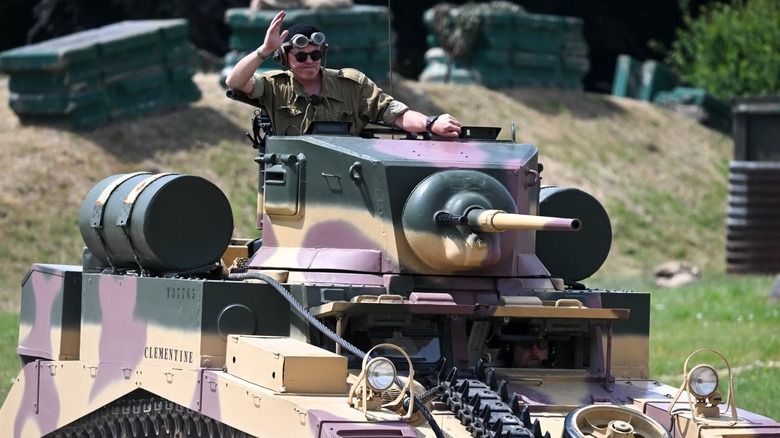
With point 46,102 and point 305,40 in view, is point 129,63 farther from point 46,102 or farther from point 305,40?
point 305,40

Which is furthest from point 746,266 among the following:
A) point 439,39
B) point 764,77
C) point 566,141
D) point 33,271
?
point 33,271

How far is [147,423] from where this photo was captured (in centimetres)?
1119

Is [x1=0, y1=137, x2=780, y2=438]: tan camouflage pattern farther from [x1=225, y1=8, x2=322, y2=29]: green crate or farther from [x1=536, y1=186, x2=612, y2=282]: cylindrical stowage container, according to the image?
[x1=225, y1=8, x2=322, y2=29]: green crate

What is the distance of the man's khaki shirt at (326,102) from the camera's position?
11.9m

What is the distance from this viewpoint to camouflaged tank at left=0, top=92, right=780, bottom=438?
9.68 meters

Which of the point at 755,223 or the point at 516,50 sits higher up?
the point at 516,50

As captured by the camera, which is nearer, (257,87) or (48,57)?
(257,87)

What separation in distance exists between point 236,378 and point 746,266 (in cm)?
1976

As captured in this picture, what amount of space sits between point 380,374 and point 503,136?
64.7ft

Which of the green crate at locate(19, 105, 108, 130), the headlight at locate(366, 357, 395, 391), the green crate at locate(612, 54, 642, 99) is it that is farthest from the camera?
the green crate at locate(612, 54, 642, 99)

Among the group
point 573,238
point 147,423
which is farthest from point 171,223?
point 573,238

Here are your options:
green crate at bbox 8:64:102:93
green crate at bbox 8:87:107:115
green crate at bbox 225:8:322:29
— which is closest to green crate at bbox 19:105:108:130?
green crate at bbox 8:87:107:115

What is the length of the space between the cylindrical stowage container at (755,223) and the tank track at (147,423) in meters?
18.3

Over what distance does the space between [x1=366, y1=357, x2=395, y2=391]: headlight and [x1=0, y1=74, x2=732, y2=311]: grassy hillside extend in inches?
507
